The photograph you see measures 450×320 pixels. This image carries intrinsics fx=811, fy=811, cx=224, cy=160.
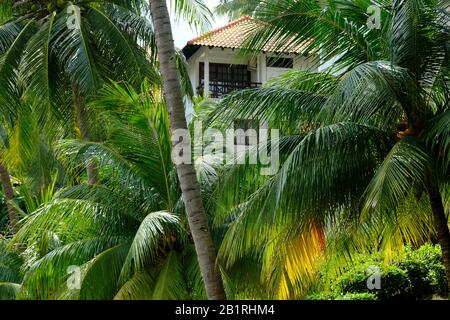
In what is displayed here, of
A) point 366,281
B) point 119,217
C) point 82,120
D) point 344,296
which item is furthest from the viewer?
point 82,120

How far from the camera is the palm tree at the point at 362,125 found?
9.55 meters

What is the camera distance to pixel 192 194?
1033cm

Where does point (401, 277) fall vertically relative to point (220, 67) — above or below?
below

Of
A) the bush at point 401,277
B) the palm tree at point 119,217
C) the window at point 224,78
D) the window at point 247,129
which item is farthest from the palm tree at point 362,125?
the window at point 224,78

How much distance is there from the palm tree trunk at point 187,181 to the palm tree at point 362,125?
451mm

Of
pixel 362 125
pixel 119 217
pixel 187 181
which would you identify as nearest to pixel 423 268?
pixel 119 217

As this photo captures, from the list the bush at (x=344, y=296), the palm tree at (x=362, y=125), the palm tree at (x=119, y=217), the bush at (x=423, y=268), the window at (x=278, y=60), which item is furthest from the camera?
the bush at (x=423, y=268)

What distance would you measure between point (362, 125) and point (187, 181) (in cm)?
232

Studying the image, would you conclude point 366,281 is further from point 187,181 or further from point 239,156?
point 187,181

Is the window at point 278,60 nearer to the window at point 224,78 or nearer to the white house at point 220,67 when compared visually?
the white house at point 220,67

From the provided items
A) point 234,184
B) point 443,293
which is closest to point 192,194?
point 234,184

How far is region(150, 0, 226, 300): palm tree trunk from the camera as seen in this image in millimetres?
10258

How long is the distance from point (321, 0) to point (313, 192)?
3.19 m

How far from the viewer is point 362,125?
10125 mm
